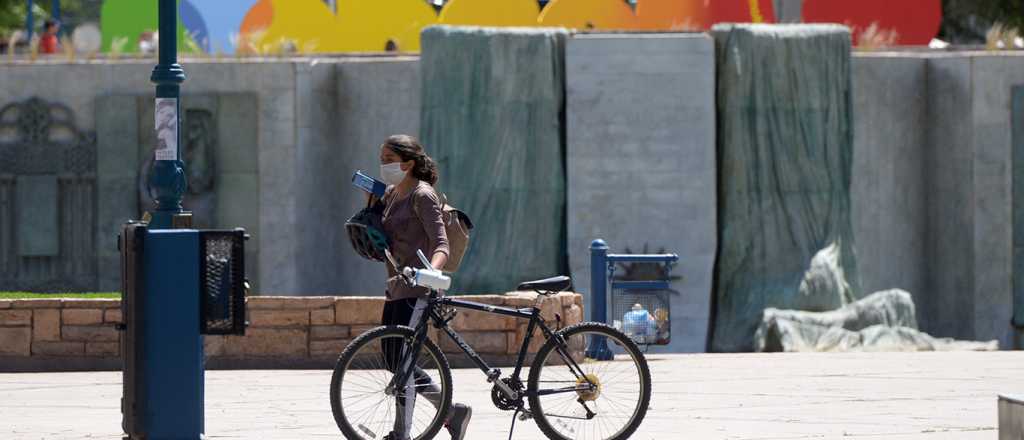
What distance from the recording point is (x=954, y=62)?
70.4 feet

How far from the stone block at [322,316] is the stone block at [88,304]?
162 cm

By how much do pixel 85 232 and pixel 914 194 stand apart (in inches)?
399

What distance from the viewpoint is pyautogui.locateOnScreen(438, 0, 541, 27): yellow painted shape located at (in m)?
22.9

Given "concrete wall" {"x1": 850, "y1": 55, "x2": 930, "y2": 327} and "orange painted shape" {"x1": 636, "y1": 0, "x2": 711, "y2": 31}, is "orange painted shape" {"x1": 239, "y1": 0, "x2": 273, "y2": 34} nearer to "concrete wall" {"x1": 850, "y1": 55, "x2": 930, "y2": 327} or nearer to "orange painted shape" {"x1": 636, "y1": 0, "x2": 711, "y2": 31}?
"orange painted shape" {"x1": 636, "y1": 0, "x2": 711, "y2": 31}

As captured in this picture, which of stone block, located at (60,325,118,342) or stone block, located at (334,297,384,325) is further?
stone block, located at (60,325,118,342)

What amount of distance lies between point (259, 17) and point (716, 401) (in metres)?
13.5

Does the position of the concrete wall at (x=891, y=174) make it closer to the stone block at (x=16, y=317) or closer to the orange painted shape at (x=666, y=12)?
the orange painted shape at (x=666, y=12)

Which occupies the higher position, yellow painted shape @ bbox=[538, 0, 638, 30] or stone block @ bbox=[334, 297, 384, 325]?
yellow painted shape @ bbox=[538, 0, 638, 30]

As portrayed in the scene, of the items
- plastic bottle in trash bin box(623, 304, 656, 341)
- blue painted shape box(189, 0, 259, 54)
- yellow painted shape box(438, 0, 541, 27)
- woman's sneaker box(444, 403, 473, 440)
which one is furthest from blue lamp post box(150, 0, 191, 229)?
blue painted shape box(189, 0, 259, 54)

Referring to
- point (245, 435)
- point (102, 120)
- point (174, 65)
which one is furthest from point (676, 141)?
point (245, 435)

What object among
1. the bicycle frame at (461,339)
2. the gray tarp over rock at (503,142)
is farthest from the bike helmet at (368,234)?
the gray tarp over rock at (503,142)

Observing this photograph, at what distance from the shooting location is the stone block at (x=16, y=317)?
14.6 meters

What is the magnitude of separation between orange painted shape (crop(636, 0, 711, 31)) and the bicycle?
14454mm

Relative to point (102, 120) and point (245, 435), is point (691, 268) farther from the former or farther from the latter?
point (245, 435)
